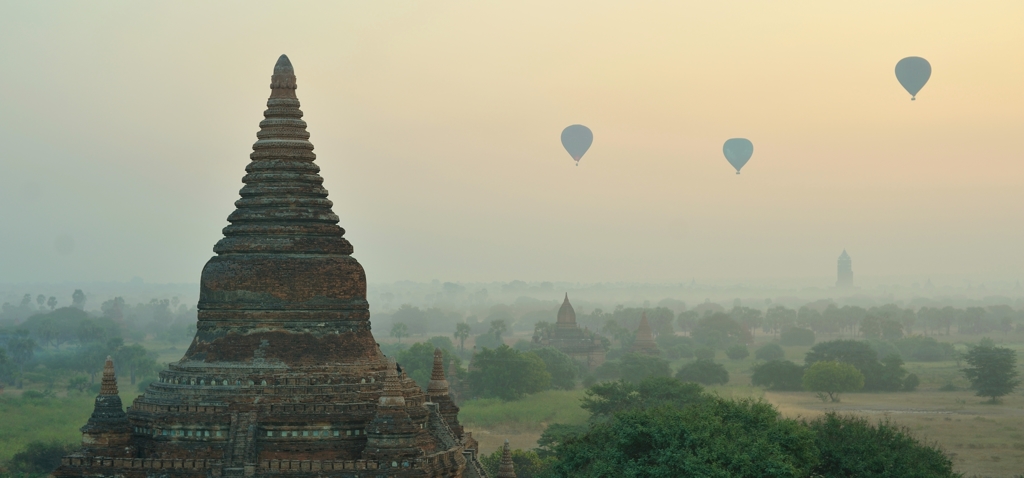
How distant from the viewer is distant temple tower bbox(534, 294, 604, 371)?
12731 centimetres

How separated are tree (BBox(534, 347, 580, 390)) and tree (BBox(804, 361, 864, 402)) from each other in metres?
18.7

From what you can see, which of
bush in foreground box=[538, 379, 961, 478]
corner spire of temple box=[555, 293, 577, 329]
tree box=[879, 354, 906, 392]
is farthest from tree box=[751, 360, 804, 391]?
bush in foreground box=[538, 379, 961, 478]

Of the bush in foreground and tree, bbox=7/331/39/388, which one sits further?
tree, bbox=7/331/39/388

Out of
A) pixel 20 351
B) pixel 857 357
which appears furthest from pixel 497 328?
pixel 857 357

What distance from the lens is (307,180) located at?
35281 mm

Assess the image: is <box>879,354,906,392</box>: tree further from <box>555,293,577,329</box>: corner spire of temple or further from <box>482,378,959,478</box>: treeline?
<box>482,378,959,478</box>: treeline

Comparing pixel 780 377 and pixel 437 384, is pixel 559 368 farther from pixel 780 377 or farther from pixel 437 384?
pixel 437 384

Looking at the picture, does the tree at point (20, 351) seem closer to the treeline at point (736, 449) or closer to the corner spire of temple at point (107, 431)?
the treeline at point (736, 449)

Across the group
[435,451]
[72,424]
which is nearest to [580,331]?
[72,424]

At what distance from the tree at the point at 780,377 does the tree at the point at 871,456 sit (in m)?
71.2

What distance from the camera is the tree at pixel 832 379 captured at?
103 m

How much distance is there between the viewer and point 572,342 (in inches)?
5039

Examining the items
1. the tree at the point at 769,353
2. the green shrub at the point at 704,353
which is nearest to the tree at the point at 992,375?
the tree at the point at 769,353

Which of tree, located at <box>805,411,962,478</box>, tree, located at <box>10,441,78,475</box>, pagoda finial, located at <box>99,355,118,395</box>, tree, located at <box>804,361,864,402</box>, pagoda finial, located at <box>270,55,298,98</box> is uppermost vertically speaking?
pagoda finial, located at <box>270,55,298,98</box>
